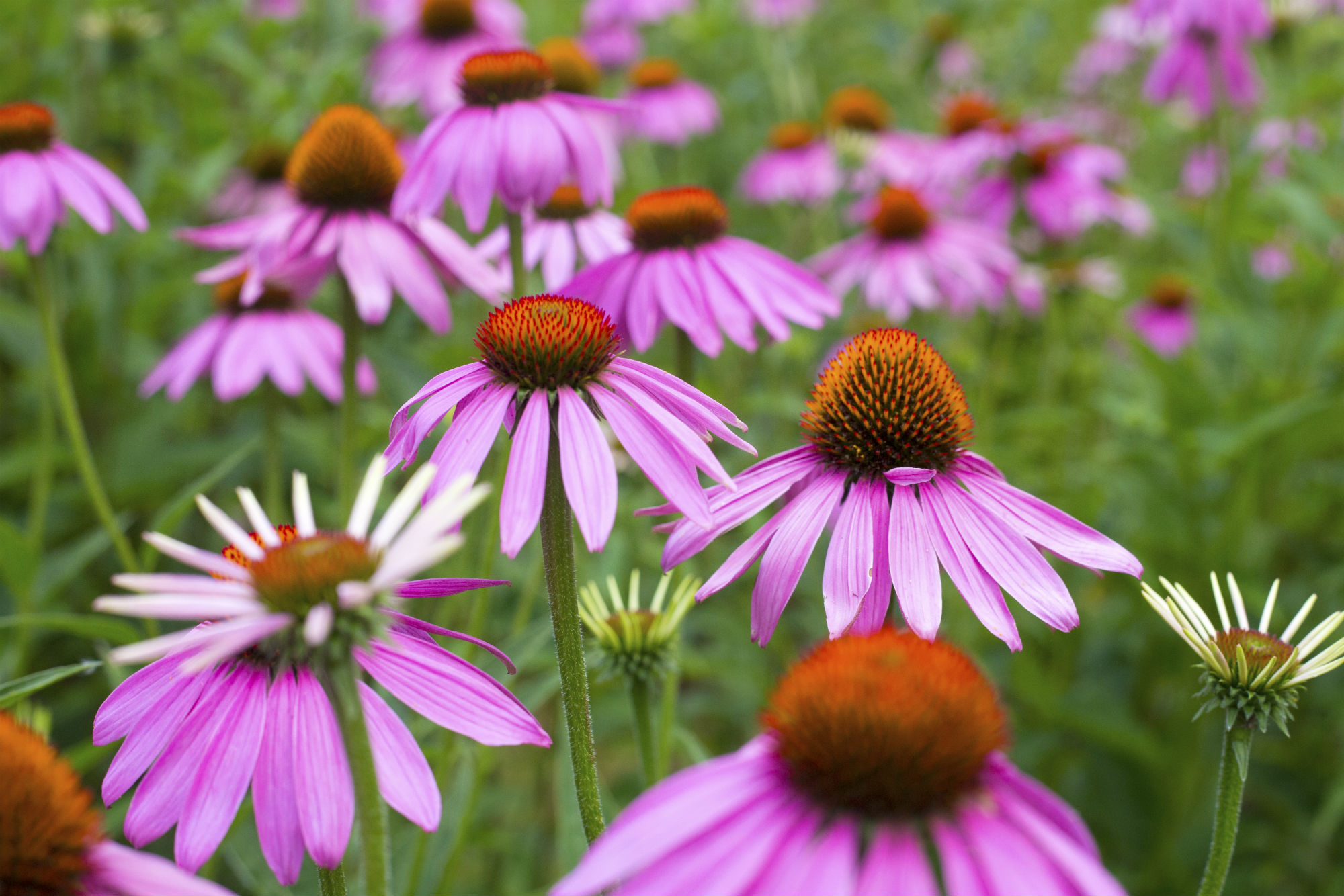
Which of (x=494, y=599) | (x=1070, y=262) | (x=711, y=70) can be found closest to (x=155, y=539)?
(x=494, y=599)

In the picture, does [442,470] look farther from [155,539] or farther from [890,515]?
[890,515]

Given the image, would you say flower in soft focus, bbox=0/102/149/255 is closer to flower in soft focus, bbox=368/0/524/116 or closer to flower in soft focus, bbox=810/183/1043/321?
flower in soft focus, bbox=368/0/524/116

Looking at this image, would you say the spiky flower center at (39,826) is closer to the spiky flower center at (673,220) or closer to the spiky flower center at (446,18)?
the spiky flower center at (673,220)

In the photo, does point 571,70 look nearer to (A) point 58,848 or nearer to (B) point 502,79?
(B) point 502,79

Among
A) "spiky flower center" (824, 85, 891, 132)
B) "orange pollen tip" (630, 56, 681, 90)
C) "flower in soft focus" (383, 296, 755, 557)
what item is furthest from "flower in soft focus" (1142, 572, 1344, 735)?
"orange pollen tip" (630, 56, 681, 90)

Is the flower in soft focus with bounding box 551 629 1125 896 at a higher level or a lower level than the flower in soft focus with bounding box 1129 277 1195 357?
lower

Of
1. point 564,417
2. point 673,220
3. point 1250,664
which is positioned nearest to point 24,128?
point 673,220

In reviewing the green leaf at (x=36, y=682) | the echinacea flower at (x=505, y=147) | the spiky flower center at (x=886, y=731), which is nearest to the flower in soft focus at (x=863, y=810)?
the spiky flower center at (x=886, y=731)
